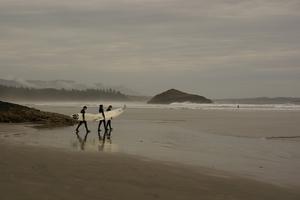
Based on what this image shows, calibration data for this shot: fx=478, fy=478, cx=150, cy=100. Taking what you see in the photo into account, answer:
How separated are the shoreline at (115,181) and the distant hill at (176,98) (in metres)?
101

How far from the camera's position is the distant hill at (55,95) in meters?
152

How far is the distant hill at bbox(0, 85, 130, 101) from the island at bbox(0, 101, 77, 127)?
118290 mm

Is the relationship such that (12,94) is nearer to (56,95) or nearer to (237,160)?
(56,95)

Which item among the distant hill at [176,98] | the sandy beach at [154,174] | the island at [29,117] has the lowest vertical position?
the sandy beach at [154,174]

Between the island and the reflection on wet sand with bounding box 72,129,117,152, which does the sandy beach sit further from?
the island

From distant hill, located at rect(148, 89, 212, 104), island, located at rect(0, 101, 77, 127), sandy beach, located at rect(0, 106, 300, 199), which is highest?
distant hill, located at rect(148, 89, 212, 104)

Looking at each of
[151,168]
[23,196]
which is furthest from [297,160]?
[23,196]

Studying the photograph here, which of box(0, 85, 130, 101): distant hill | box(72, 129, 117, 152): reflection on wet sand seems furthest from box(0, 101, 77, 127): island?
box(0, 85, 130, 101): distant hill

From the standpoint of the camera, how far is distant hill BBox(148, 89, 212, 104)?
114m

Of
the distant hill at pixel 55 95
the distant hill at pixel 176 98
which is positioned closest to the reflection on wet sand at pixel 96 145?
the distant hill at pixel 176 98

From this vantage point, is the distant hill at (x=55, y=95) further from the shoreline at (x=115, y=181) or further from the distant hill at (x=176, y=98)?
the shoreline at (x=115, y=181)

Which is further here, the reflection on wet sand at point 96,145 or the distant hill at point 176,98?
the distant hill at point 176,98

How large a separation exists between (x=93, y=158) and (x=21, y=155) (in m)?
1.87

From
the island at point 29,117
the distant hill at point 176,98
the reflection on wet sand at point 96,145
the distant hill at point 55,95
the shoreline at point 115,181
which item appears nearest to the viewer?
the shoreline at point 115,181
